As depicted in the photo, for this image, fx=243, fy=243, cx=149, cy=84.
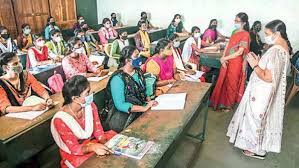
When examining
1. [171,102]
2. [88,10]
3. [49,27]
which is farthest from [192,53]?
[88,10]

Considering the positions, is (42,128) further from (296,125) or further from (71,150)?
(296,125)

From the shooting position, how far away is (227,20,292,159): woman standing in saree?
7.80 ft

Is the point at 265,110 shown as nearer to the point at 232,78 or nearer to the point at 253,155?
the point at 253,155

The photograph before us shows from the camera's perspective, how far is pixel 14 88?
2432 millimetres

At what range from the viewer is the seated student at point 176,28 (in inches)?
279

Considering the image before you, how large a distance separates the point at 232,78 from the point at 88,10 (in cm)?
676

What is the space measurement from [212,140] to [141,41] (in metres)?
3.45

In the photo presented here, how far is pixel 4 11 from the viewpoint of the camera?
21.8 feet

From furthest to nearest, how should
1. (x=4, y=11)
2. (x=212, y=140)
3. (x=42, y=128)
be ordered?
(x=4, y=11) → (x=212, y=140) → (x=42, y=128)

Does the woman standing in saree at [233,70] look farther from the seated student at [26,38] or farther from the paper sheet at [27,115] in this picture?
the seated student at [26,38]

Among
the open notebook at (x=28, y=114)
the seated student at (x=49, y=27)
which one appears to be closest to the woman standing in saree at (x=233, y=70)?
the open notebook at (x=28, y=114)

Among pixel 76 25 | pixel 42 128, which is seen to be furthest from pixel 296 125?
pixel 76 25

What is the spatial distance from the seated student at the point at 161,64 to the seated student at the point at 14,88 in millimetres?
1299

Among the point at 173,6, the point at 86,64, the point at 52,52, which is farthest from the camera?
the point at 173,6
